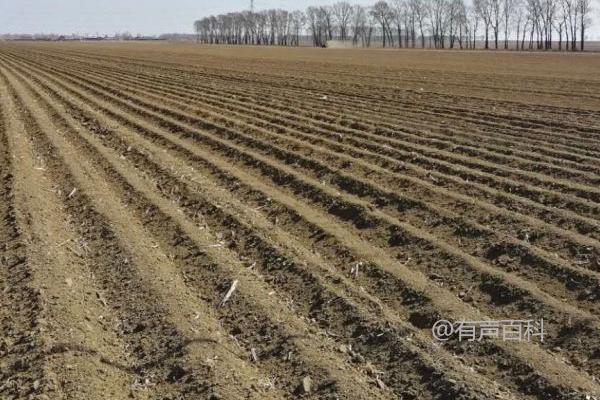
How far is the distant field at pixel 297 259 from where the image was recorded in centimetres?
417

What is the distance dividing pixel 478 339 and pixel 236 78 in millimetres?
23909

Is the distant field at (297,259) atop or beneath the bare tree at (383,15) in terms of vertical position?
beneath

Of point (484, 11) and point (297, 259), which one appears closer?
point (297, 259)

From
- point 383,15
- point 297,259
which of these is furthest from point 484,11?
point 297,259

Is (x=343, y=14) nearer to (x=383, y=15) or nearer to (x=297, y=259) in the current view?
(x=383, y=15)

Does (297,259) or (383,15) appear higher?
(383,15)

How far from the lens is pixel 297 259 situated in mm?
6047

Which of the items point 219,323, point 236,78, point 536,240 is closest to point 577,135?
point 536,240

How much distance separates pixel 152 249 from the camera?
6395 mm

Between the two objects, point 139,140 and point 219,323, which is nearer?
point 219,323

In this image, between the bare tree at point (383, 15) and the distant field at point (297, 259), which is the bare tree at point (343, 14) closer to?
the bare tree at point (383, 15)

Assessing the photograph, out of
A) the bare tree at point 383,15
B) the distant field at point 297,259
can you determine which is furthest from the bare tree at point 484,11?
the distant field at point 297,259

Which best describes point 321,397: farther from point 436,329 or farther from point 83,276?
point 83,276

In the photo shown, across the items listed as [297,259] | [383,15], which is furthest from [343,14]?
[297,259]
